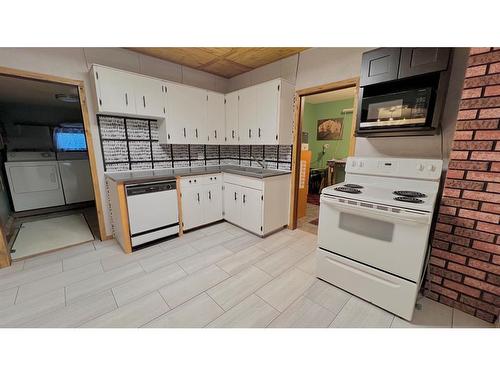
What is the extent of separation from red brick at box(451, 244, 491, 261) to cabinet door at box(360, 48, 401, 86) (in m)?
1.45

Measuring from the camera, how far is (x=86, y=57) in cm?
235

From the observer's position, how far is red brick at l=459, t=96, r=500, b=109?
1.33 m

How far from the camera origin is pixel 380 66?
68.6 inches

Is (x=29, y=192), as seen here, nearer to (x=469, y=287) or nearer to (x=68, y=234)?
(x=68, y=234)

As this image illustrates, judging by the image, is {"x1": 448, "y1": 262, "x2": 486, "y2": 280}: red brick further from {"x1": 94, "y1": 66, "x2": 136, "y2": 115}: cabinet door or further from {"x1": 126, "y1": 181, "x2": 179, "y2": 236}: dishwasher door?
{"x1": 94, "y1": 66, "x2": 136, "y2": 115}: cabinet door

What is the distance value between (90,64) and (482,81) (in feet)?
12.1

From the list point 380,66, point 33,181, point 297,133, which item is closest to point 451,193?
point 380,66

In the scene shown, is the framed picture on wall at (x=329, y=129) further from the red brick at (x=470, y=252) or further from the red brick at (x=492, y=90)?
the red brick at (x=470, y=252)

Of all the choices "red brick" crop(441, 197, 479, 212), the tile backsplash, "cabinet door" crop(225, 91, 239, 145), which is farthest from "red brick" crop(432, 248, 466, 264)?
"cabinet door" crop(225, 91, 239, 145)

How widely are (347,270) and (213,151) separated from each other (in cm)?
285

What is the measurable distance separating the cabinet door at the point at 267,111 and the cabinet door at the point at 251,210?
0.76 m

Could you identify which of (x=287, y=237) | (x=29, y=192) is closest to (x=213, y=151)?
(x=287, y=237)

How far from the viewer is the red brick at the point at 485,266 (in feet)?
4.66

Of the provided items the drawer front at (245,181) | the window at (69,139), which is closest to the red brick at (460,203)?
the drawer front at (245,181)
